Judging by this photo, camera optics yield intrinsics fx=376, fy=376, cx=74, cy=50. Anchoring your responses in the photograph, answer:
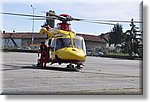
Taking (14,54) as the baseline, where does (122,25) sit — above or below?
above

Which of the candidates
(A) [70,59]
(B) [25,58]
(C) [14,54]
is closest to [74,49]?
(A) [70,59]

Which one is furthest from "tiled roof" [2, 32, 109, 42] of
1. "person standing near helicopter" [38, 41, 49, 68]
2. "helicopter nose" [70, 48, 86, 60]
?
"helicopter nose" [70, 48, 86, 60]

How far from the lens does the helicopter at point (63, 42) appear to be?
436 centimetres

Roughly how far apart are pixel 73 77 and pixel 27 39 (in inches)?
28.5

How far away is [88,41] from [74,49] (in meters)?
1.00

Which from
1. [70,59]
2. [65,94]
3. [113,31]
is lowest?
[65,94]

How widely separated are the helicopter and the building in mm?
119

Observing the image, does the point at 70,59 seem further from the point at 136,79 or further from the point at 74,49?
the point at 136,79

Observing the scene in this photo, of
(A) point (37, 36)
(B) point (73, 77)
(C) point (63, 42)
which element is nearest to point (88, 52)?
(B) point (73, 77)

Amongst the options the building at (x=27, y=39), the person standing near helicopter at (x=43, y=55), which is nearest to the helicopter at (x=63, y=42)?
the person standing near helicopter at (x=43, y=55)

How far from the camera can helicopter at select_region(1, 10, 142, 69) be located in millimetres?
4359

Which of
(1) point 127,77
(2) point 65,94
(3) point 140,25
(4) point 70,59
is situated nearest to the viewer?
(2) point 65,94

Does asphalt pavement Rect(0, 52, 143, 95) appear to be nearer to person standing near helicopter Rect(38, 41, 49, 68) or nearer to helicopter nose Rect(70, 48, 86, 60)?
person standing near helicopter Rect(38, 41, 49, 68)

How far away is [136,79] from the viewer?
13.9 ft
